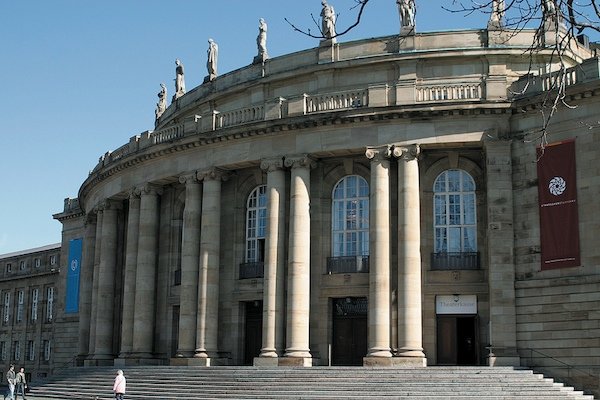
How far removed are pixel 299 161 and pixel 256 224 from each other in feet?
16.2

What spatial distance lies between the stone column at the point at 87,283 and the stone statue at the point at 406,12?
965 inches

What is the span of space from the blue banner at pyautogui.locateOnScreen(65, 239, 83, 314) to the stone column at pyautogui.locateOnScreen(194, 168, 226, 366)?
19946 mm

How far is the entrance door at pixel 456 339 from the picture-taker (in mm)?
37344

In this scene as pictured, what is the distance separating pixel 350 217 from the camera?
132 ft

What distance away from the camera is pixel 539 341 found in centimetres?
3425

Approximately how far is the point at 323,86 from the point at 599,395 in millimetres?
20182

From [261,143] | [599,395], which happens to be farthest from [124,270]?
[599,395]

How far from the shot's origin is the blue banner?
58.8m

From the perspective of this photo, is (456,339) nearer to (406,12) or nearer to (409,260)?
(409,260)

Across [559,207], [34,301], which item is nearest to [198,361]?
[559,207]

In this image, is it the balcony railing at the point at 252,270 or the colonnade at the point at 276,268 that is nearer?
the colonnade at the point at 276,268

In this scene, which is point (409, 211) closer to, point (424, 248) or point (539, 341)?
point (424, 248)

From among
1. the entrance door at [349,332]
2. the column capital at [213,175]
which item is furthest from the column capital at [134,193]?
the entrance door at [349,332]

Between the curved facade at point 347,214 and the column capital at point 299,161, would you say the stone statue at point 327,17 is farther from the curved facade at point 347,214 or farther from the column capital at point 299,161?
the column capital at point 299,161
